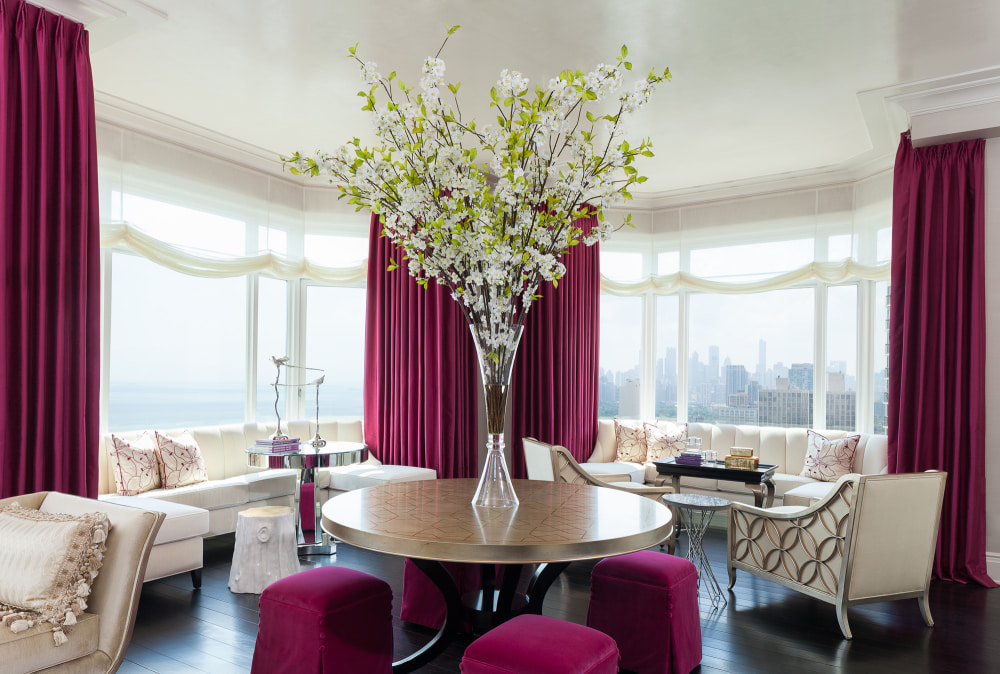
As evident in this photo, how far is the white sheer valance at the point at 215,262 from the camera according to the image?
4.81 m

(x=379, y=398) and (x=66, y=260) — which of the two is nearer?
(x=66, y=260)

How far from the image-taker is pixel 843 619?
3.33 metres

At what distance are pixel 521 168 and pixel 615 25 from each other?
5.96 feet

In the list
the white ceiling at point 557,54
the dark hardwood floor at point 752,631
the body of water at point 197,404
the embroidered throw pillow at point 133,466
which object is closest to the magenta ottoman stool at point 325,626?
the dark hardwood floor at point 752,631

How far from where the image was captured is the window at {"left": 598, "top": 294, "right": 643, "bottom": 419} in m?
7.16

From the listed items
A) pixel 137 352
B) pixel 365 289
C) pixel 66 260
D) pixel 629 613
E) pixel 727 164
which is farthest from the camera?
pixel 365 289

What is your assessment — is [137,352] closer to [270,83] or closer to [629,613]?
[270,83]

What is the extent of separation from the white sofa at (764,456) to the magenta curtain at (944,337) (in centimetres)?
70

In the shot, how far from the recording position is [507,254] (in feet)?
6.98

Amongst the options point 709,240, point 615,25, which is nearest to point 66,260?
point 615,25

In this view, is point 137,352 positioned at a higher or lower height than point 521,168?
lower

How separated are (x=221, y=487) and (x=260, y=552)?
37.1 inches

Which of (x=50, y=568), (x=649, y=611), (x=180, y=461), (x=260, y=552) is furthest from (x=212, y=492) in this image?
(x=649, y=611)

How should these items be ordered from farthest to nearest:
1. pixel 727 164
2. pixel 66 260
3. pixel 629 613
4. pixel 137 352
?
1. pixel 727 164
2. pixel 137 352
3. pixel 66 260
4. pixel 629 613
